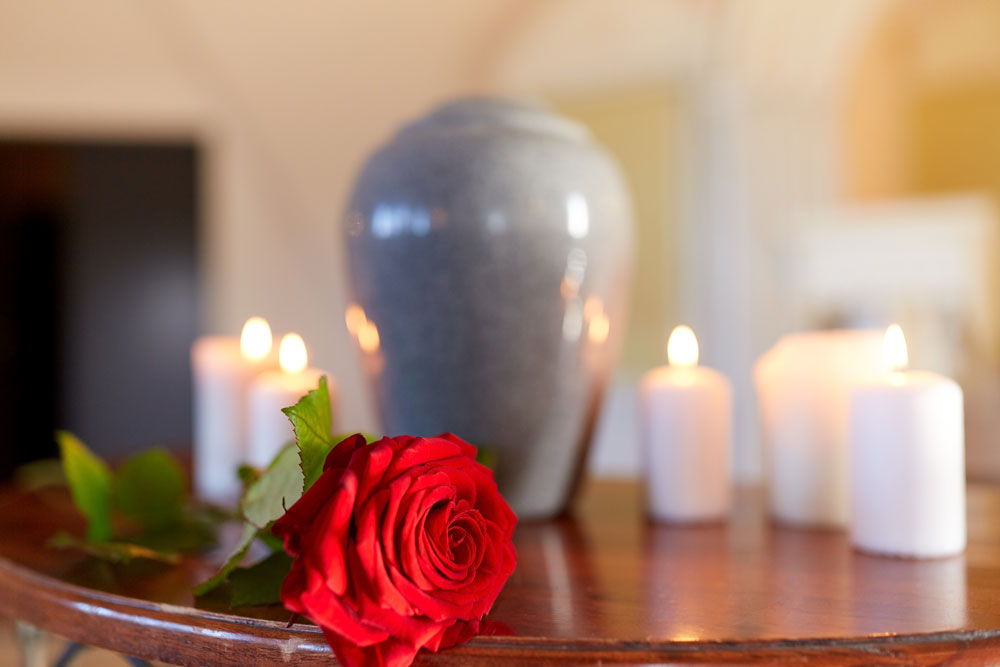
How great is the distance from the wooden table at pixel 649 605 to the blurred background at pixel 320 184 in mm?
2220

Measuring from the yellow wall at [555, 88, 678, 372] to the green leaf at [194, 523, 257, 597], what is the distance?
3.04 m

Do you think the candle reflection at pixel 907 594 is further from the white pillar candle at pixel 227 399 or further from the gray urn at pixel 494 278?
the white pillar candle at pixel 227 399

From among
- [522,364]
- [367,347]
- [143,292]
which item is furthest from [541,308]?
[143,292]

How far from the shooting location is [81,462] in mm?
530

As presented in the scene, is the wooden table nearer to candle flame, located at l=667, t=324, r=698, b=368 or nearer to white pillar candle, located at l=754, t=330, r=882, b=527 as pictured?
white pillar candle, located at l=754, t=330, r=882, b=527

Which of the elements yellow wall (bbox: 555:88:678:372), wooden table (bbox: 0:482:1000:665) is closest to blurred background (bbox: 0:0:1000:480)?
yellow wall (bbox: 555:88:678:372)

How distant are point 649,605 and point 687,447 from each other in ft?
0.85

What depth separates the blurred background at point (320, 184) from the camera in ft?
9.06

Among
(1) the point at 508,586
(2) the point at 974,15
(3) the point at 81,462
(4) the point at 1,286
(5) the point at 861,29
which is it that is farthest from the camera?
(2) the point at 974,15

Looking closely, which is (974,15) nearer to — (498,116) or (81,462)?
(498,116)

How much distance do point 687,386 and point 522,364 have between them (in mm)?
124

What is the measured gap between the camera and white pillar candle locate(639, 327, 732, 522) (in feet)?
2.04

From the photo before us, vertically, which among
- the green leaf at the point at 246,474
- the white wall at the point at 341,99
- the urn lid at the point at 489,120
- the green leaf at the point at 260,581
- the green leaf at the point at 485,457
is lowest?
the green leaf at the point at 260,581

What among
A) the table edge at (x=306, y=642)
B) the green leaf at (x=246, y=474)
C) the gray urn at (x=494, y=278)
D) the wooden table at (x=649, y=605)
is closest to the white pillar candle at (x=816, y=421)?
the wooden table at (x=649, y=605)
